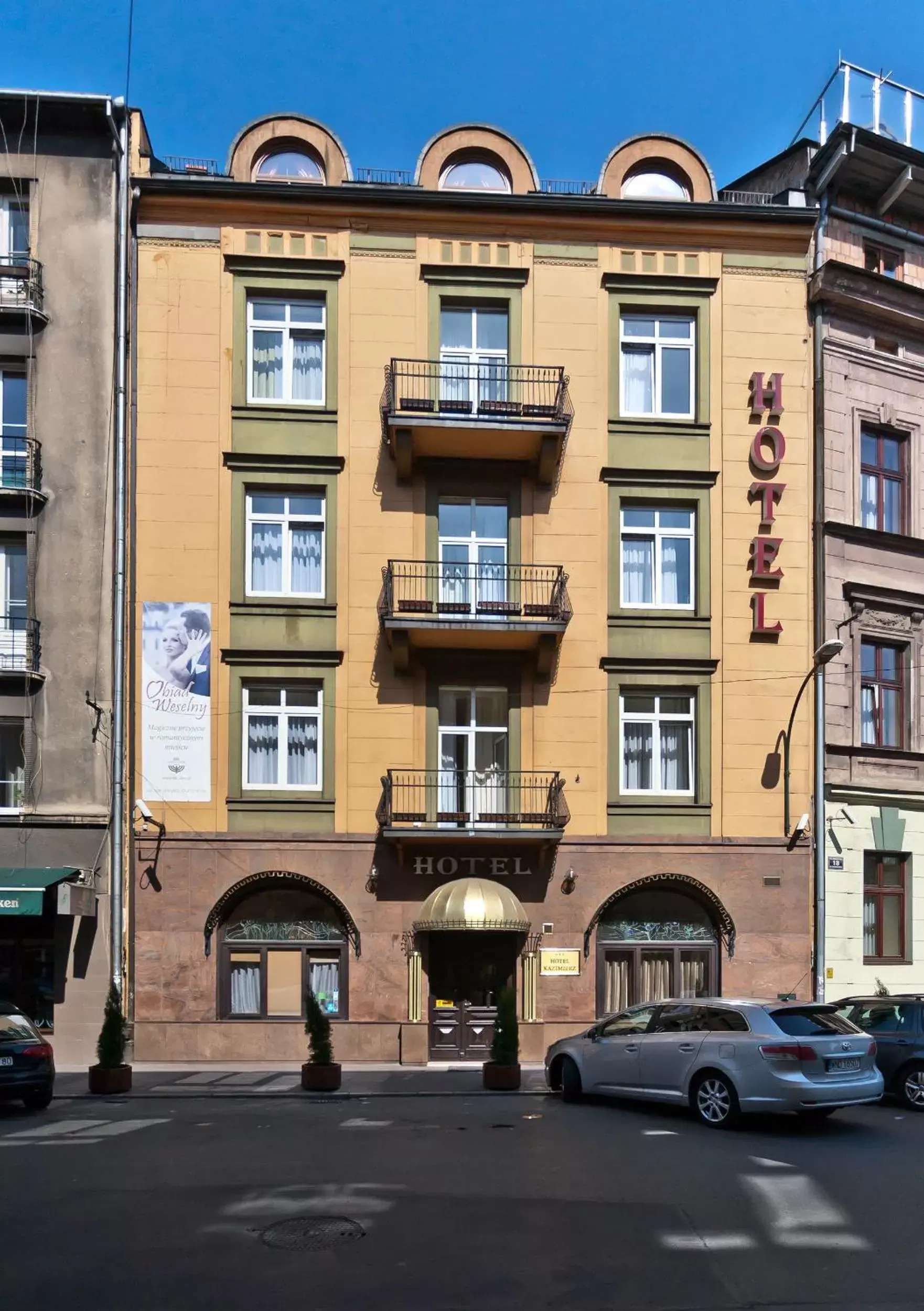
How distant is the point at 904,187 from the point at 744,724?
11.2 metres

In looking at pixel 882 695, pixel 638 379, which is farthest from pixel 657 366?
pixel 882 695

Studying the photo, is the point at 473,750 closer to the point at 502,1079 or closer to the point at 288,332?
the point at 502,1079

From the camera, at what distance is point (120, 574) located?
883 inches

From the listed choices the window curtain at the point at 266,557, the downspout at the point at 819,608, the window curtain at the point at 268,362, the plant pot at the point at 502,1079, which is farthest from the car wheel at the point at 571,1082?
the window curtain at the point at 268,362

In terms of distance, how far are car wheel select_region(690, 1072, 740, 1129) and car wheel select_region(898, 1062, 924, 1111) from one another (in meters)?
3.61

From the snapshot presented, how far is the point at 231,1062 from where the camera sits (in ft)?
71.7

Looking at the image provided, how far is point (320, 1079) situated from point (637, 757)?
334 inches

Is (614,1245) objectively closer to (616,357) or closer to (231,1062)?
(231,1062)

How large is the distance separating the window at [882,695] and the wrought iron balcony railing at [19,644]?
50.5 feet

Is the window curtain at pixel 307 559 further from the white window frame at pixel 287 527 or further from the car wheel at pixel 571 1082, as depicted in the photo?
the car wheel at pixel 571 1082

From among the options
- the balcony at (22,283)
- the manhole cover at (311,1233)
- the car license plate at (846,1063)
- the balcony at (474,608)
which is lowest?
the manhole cover at (311,1233)

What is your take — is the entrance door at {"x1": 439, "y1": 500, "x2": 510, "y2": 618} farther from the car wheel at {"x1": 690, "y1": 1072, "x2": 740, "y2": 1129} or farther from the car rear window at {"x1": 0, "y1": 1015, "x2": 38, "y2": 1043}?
the car wheel at {"x1": 690, "y1": 1072, "x2": 740, "y2": 1129}

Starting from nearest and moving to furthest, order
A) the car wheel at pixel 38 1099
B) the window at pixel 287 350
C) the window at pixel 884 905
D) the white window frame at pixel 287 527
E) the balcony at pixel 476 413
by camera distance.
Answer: the car wheel at pixel 38 1099
the balcony at pixel 476 413
the white window frame at pixel 287 527
the window at pixel 287 350
the window at pixel 884 905

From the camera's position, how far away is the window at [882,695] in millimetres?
24406
